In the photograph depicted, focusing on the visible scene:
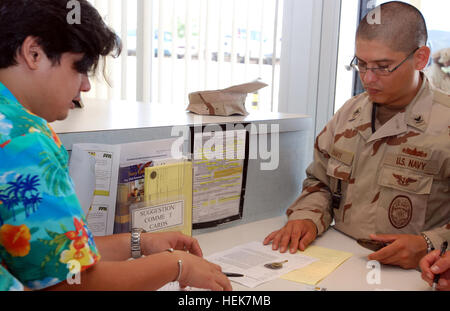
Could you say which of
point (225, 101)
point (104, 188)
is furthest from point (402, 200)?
point (104, 188)

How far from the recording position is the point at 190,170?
1.15 meters

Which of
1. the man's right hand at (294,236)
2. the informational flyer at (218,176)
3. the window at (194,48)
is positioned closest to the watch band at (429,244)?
the man's right hand at (294,236)

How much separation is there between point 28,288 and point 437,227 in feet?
3.73

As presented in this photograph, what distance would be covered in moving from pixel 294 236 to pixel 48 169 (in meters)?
0.79

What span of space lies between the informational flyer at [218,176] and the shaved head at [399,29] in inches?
19.9

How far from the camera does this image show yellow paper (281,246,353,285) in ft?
3.34

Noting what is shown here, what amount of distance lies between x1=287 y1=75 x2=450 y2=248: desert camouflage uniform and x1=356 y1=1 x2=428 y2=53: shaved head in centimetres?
15

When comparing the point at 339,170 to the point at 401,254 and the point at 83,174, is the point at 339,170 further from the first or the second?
the point at 83,174

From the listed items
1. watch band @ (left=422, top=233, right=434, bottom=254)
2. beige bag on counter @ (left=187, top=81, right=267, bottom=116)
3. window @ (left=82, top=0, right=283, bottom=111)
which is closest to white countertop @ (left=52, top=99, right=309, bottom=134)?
beige bag on counter @ (left=187, top=81, right=267, bottom=116)

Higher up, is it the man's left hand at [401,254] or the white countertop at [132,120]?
the white countertop at [132,120]

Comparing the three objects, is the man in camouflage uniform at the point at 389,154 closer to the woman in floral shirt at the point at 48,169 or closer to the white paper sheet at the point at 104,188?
the white paper sheet at the point at 104,188

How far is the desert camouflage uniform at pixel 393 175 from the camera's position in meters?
1.30

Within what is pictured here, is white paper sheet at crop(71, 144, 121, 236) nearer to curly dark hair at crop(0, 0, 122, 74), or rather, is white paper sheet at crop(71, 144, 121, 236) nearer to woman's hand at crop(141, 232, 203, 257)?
Result: woman's hand at crop(141, 232, 203, 257)

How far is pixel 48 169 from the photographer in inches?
23.9
